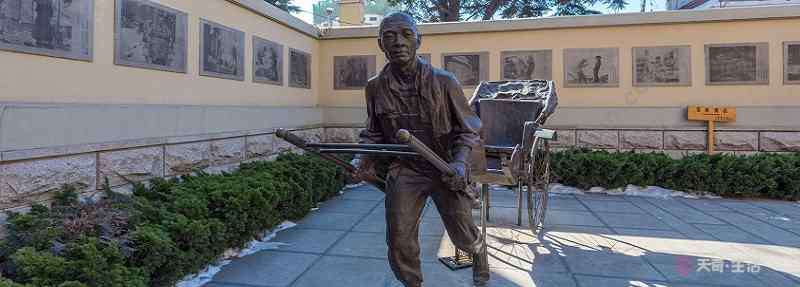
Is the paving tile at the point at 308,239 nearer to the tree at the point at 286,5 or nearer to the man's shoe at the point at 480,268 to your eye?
the man's shoe at the point at 480,268

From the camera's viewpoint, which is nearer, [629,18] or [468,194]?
[468,194]

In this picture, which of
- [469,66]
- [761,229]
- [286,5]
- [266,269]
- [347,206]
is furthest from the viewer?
[286,5]

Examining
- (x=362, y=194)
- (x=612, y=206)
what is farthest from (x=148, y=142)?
(x=612, y=206)

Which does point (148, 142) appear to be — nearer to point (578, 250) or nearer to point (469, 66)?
point (578, 250)

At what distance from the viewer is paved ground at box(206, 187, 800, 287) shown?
160 inches

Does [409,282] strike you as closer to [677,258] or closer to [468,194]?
[468,194]

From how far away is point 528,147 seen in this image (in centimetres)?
484

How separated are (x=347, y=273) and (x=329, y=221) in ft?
6.70

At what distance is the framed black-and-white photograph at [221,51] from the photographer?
657cm

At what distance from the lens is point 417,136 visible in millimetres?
2873

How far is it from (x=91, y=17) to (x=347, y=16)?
32.8 feet

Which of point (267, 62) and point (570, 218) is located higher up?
point (267, 62)

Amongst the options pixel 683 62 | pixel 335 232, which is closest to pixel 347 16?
pixel 683 62

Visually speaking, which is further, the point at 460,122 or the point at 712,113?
the point at 712,113
